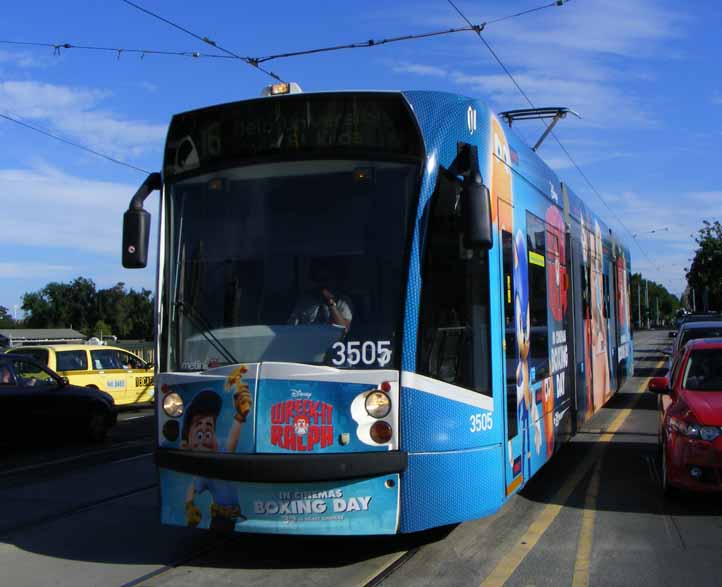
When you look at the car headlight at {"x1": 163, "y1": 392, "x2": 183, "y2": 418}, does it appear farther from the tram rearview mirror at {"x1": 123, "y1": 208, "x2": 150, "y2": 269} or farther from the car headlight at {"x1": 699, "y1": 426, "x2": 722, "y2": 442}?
the car headlight at {"x1": 699, "y1": 426, "x2": 722, "y2": 442}

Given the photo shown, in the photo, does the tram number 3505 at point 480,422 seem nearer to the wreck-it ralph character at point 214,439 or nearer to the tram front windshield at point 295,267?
the tram front windshield at point 295,267

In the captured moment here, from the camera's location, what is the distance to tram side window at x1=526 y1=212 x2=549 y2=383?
25.0 ft

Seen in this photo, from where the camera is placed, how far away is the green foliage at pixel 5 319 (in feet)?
388

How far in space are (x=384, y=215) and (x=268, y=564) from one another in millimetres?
2665

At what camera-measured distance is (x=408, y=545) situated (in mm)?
6523

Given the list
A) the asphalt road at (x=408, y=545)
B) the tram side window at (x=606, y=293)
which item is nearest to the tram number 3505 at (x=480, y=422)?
the asphalt road at (x=408, y=545)

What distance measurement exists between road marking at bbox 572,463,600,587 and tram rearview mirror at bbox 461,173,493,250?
229cm

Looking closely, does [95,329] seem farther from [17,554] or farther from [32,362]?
[17,554]

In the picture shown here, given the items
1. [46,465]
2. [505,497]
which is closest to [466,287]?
[505,497]

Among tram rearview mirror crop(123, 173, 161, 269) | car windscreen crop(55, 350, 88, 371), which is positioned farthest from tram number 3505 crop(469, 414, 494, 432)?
car windscreen crop(55, 350, 88, 371)

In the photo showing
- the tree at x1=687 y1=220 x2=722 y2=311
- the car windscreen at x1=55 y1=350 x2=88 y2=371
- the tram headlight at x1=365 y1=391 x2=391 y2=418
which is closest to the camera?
the tram headlight at x1=365 y1=391 x2=391 y2=418

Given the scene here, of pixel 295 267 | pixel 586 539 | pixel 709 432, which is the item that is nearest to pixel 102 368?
pixel 295 267

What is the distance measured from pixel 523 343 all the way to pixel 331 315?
7.07 ft

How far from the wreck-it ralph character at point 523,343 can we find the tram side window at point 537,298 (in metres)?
0.19
